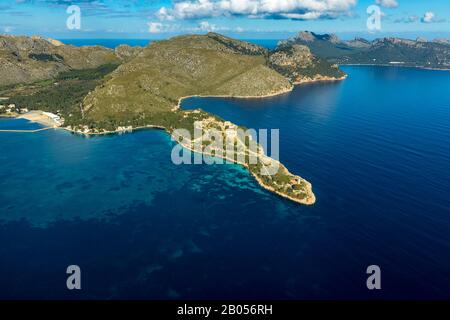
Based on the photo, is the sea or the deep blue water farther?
the deep blue water

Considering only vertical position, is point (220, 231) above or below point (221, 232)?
above

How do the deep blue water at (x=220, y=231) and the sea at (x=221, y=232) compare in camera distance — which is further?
the deep blue water at (x=220, y=231)

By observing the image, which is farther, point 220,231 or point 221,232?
point 220,231

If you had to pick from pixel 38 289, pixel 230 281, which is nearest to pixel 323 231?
pixel 230 281
